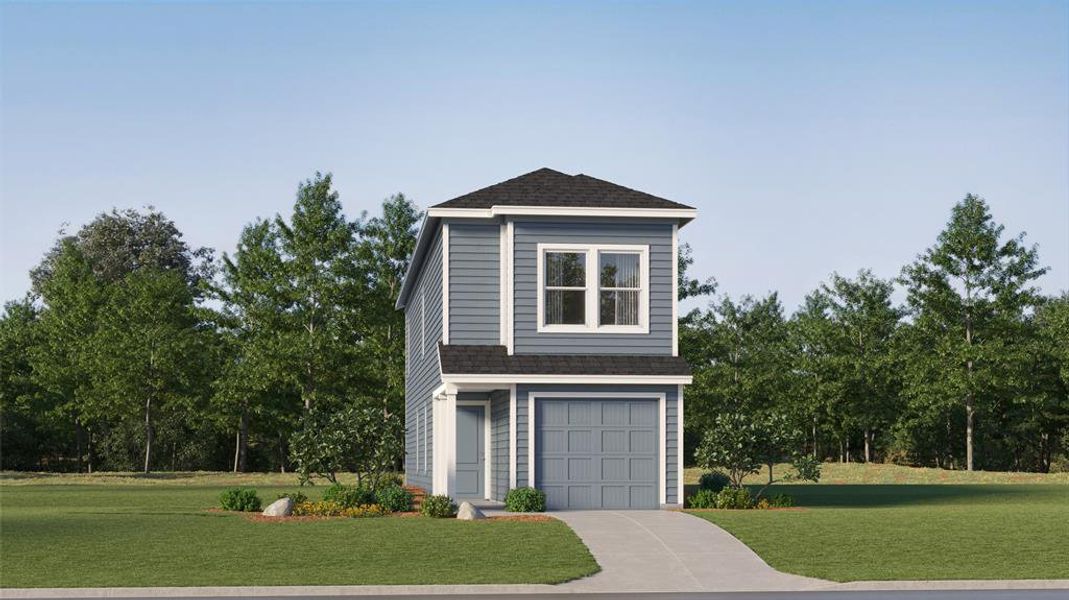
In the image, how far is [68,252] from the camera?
264 ft

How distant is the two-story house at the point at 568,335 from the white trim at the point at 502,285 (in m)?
0.03

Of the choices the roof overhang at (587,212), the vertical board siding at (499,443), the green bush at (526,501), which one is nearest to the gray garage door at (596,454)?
the green bush at (526,501)

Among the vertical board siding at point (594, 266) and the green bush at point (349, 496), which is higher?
the vertical board siding at point (594, 266)

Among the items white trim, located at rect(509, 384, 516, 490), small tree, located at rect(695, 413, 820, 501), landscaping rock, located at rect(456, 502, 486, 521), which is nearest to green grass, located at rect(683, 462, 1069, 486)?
small tree, located at rect(695, 413, 820, 501)

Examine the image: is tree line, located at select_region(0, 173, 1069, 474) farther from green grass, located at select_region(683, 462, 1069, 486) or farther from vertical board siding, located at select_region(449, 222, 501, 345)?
vertical board siding, located at select_region(449, 222, 501, 345)

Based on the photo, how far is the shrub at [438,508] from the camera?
26859mm

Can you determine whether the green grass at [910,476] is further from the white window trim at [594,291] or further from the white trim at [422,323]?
the white window trim at [594,291]

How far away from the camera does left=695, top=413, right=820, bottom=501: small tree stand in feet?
97.3

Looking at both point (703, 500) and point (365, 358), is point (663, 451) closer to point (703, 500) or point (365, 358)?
point (703, 500)

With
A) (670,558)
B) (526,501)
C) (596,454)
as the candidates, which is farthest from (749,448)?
(670,558)

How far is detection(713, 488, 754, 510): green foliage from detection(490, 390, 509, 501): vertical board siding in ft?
15.5

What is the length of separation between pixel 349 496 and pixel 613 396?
20.4ft

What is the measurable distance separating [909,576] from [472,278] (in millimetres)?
14819

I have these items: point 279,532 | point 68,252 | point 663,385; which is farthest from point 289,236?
point 279,532
